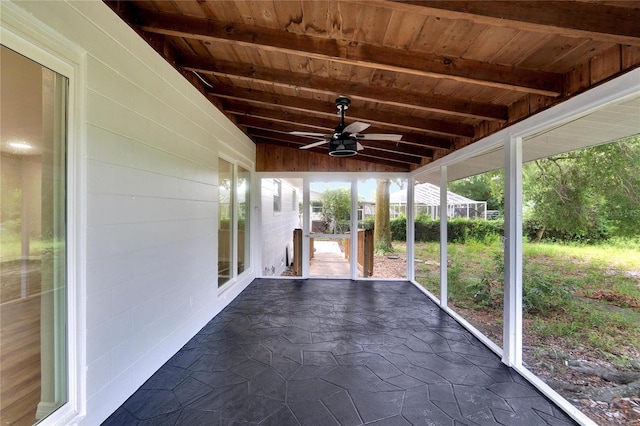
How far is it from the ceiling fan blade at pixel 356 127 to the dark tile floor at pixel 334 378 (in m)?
2.40

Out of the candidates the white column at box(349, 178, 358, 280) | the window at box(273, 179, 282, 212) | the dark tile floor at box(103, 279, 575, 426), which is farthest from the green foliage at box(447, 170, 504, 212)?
the window at box(273, 179, 282, 212)

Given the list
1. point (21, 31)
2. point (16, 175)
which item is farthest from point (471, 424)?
point (21, 31)

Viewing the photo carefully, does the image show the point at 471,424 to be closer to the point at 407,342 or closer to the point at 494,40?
the point at 407,342

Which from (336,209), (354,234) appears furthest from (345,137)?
(354,234)

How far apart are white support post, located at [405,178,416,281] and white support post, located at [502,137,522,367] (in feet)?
10.2

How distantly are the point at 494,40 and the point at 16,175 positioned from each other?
3.09 m

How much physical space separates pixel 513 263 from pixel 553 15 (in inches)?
81.1

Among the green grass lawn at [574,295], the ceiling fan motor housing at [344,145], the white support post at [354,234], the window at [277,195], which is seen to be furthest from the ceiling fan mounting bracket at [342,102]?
the window at [277,195]

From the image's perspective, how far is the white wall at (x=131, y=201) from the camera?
1.85 m

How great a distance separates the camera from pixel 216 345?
308 centimetres

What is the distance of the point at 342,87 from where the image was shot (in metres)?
3.01

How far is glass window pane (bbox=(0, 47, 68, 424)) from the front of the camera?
145 cm

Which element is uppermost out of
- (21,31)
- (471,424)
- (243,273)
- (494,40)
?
(494,40)

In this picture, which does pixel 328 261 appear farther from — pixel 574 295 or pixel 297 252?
pixel 574 295
